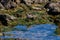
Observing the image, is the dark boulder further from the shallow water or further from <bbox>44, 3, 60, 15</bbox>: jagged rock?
<bbox>44, 3, 60, 15</bbox>: jagged rock

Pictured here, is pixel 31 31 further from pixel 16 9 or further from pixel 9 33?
pixel 16 9

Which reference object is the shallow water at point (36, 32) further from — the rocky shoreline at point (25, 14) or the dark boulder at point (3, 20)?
the rocky shoreline at point (25, 14)

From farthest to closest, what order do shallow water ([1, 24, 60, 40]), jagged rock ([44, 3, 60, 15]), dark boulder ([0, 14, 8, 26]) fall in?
jagged rock ([44, 3, 60, 15]), dark boulder ([0, 14, 8, 26]), shallow water ([1, 24, 60, 40])

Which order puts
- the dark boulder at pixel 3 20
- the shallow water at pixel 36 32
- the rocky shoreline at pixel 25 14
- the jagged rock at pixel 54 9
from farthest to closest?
the jagged rock at pixel 54 9 → the rocky shoreline at pixel 25 14 → the dark boulder at pixel 3 20 → the shallow water at pixel 36 32

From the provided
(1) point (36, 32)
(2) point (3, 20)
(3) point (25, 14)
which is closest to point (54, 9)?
(3) point (25, 14)

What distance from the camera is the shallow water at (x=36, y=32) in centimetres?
3590

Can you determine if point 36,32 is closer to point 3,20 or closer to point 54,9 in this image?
point 3,20

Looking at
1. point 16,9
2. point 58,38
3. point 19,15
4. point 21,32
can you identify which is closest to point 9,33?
point 21,32

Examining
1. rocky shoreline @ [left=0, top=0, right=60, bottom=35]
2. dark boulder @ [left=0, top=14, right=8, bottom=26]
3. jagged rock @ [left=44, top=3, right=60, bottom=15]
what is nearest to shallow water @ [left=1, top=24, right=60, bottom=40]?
dark boulder @ [left=0, top=14, right=8, bottom=26]

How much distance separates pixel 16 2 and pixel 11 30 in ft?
79.1

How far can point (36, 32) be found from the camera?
40125mm

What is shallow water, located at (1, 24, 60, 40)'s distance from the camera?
35903 mm

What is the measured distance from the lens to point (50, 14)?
188ft

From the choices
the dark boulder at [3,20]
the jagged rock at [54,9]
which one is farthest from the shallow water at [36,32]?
the jagged rock at [54,9]
